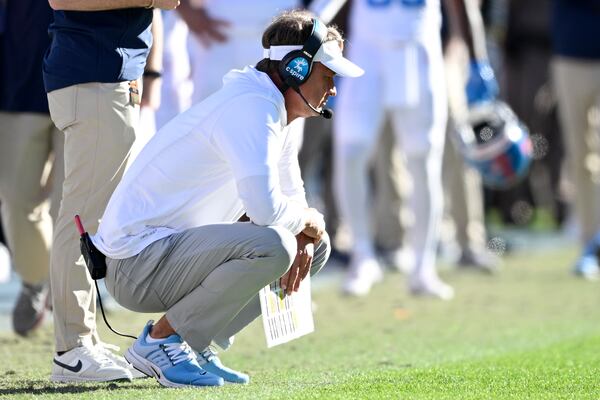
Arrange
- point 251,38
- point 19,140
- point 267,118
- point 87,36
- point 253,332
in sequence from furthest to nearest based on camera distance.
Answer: point 251,38 → point 253,332 → point 19,140 → point 87,36 → point 267,118

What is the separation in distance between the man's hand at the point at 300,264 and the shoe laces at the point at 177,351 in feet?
1.52

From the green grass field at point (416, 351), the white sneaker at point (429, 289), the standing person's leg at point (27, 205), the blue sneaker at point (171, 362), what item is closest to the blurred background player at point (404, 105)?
the white sneaker at point (429, 289)

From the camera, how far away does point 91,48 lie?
549cm

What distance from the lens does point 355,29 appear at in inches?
366

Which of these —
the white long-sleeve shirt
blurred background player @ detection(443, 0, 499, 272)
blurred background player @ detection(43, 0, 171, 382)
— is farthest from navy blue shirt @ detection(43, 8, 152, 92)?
blurred background player @ detection(443, 0, 499, 272)

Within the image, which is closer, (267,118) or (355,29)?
(267,118)

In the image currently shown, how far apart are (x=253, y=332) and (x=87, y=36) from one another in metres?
2.54

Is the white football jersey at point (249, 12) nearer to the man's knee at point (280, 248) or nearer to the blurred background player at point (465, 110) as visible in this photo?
the blurred background player at point (465, 110)

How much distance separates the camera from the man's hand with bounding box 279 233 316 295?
212 inches

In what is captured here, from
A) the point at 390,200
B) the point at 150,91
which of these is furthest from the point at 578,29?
the point at 150,91

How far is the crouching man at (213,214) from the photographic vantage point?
5.13 m

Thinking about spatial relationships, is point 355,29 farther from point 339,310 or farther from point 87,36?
point 87,36

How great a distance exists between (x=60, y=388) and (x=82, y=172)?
33.0 inches

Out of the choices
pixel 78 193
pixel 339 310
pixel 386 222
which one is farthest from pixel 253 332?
pixel 386 222
